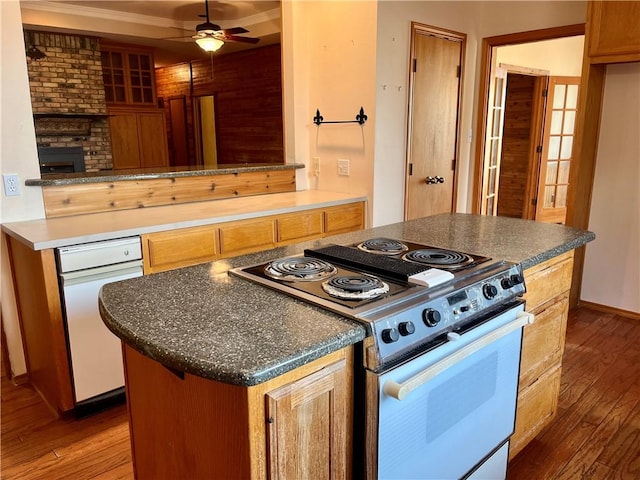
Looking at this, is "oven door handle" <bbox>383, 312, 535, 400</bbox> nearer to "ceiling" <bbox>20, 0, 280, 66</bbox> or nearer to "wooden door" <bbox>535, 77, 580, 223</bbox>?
"ceiling" <bbox>20, 0, 280, 66</bbox>

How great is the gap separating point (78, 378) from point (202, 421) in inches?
Result: 58.0

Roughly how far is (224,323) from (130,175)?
2.05m

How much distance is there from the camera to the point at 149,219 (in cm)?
256

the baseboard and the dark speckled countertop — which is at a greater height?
the dark speckled countertop

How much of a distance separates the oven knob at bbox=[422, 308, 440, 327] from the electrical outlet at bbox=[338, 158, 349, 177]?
Result: 2507 mm

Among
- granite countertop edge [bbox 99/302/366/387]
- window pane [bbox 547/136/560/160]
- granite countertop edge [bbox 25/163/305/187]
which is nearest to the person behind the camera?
granite countertop edge [bbox 99/302/366/387]

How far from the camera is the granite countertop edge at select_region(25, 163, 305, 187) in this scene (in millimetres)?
2576

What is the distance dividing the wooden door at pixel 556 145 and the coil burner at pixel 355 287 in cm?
547

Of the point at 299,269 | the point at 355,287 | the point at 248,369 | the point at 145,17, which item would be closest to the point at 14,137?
the point at 299,269

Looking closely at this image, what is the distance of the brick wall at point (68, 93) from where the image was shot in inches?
224

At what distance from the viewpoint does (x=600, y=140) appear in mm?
3508

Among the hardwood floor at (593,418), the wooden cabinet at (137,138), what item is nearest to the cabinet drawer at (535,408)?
the hardwood floor at (593,418)

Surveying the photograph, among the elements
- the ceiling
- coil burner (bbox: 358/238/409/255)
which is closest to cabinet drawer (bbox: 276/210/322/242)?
coil burner (bbox: 358/238/409/255)

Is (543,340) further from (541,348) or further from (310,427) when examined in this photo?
(310,427)
